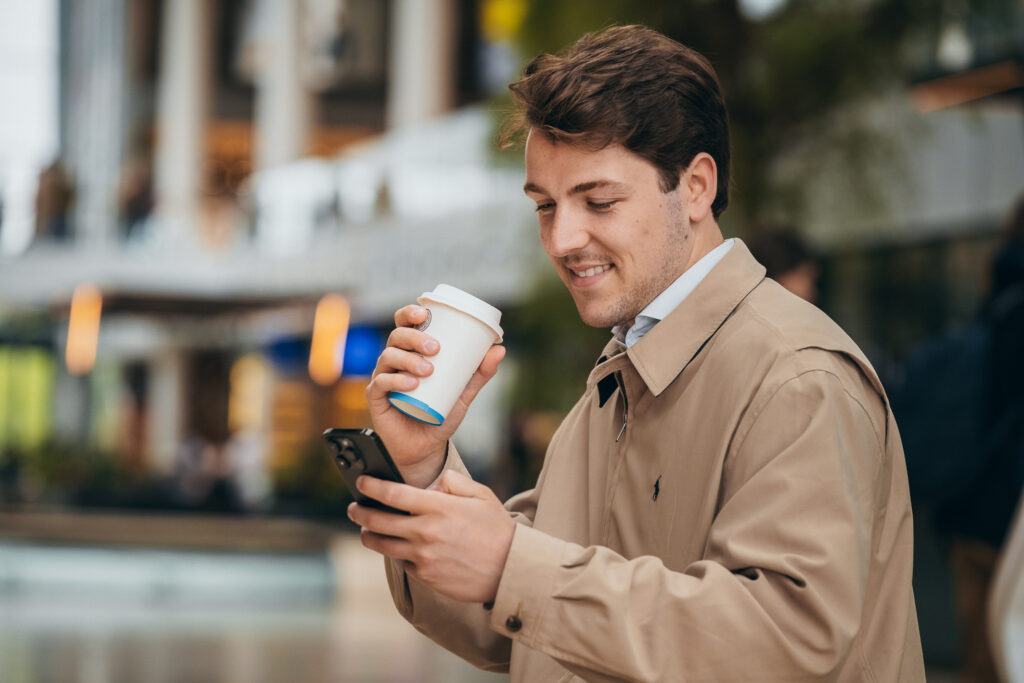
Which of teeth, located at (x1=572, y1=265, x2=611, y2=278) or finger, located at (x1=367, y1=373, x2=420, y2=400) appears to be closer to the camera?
finger, located at (x1=367, y1=373, x2=420, y2=400)

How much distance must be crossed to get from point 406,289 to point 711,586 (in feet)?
69.2

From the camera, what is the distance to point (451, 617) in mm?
1838

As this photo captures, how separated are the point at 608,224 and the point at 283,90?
28.1 m

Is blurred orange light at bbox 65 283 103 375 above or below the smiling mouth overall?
below

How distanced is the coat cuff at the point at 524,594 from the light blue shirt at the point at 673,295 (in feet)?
1.30

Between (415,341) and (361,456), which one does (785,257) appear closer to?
(415,341)

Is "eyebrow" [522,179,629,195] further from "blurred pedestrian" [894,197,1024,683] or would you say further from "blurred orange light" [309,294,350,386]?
"blurred orange light" [309,294,350,386]

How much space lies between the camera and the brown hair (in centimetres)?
156

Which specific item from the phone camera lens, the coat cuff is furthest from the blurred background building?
the coat cuff

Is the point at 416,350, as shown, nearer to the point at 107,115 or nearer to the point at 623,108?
the point at 623,108

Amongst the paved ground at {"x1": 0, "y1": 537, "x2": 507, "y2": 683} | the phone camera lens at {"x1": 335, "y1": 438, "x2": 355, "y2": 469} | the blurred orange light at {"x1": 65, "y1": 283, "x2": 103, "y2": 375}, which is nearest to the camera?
the phone camera lens at {"x1": 335, "y1": 438, "x2": 355, "y2": 469}

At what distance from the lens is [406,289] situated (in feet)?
Answer: 73.2

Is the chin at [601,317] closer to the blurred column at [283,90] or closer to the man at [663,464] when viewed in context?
the man at [663,464]

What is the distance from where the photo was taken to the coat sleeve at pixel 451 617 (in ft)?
5.96
